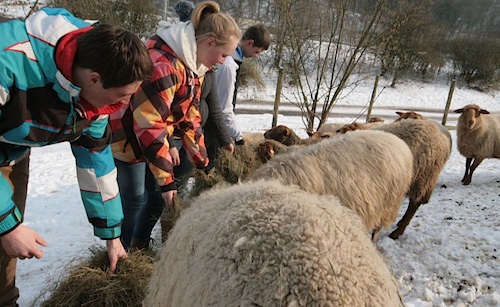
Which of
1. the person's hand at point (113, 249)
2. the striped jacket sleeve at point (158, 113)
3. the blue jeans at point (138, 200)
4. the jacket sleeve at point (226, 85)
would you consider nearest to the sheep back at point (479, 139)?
the jacket sleeve at point (226, 85)

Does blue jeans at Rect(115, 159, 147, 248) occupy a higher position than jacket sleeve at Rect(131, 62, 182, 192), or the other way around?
jacket sleeve at Rect(131, 62, 182, 192)

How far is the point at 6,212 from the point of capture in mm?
1424

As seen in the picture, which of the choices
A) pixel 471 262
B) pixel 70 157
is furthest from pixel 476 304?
pixel 70 157

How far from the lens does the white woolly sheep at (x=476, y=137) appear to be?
7.19 meters

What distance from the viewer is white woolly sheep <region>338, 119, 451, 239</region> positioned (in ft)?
15.1

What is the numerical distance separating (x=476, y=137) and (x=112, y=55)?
7987 millimetres

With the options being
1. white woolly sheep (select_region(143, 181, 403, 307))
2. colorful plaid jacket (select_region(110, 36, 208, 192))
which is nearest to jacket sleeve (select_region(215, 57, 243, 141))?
colorful plaid jacket (select_region(110, 36, 208, 192))

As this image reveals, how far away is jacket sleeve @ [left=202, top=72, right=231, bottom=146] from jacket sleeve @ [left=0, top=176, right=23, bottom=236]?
1917 millimetres

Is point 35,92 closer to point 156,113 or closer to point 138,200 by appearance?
point 156,113

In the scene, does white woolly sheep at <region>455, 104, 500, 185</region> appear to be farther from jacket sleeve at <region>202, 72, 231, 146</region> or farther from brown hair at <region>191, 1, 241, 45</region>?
brown hair at <region>191, 1, 241, 45</region>

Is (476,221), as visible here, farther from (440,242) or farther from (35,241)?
(35,241)

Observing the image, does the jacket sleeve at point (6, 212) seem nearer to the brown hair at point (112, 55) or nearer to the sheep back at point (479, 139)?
the brown hair at point (112, 55)

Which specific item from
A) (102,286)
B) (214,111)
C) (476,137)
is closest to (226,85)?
(214,111)

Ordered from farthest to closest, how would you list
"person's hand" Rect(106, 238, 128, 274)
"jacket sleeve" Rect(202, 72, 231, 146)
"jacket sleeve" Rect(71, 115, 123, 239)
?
"jacket sleeve" Rect(202, 72, 231, 146)
"person's hand" Rect(106, 238, 128, 274)
"jacket sleeve" Rect(71, 115, 123, 239)
